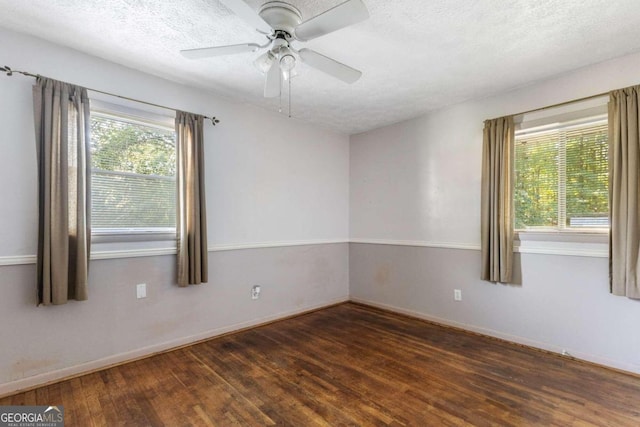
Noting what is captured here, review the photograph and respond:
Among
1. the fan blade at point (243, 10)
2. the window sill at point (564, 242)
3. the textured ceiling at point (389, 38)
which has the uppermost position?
the textured ceiling at point (389, 38)

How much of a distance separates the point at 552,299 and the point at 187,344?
11.6 feet

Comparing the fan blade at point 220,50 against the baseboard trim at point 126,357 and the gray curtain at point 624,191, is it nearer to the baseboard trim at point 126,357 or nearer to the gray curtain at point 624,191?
the baseboard trim at point 126,357

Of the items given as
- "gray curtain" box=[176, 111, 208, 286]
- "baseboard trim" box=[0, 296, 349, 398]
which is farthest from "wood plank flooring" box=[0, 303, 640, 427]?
"gray curtain" box=[176, 111, 208, 286]

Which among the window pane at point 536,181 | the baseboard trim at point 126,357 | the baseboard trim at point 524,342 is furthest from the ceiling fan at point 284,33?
the baseboard trim at point 524,342

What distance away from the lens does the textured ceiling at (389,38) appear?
196 cm

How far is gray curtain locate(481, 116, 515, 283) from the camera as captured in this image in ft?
10.1

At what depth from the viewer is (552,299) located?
2.89m

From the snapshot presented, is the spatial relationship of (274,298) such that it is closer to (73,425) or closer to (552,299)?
(73,425)

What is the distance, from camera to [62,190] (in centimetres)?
233

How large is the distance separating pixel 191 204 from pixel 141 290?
0.89 metres

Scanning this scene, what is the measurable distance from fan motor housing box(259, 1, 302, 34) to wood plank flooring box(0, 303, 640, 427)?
2.45 metres

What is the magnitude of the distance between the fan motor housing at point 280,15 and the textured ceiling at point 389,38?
0.08 metres

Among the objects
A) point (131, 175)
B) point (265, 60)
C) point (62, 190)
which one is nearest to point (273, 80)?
point (265, 60)

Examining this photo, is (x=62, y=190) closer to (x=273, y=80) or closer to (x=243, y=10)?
(x=273, y=80)
